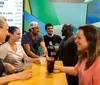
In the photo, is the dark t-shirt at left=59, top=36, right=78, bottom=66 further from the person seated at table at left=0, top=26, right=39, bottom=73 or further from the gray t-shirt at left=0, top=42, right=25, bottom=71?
the gray t-shirt at left=0, top=42, right=25, bottom=71

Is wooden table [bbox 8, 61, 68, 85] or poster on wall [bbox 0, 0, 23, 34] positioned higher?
poster on wall [bbox 0, 0, 23, 34]

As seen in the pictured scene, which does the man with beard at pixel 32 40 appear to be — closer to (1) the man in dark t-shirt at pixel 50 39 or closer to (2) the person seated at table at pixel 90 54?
(1) the man in dark t-shirt at pixel 50 39

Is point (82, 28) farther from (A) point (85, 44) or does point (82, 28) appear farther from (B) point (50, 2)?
(B) point (50, 2)

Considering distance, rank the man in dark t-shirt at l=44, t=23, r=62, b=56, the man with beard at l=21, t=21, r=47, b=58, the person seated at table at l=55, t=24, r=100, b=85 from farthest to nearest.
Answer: the man in dark t-shirt at l=44, t=23, r=62, b=56 < the man with beard at l=21, t=21, r=47, b=58 < the person seated at table at l=55, t=24, r=100, b=85

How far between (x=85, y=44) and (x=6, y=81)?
2.65ft

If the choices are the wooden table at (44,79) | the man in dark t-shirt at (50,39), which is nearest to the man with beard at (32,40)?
the man in dark t-shirt at (50,39)

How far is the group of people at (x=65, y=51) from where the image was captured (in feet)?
6.31

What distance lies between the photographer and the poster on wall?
535 cm

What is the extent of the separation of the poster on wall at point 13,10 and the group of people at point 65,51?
0.89m

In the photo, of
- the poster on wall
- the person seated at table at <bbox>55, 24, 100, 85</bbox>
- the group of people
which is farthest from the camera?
the poster on wall

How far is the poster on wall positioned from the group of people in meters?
0.89

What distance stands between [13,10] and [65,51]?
235 cm

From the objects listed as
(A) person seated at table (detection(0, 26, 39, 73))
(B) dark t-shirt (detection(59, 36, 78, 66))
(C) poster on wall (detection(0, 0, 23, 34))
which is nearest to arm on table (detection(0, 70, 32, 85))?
(A) person seated at table (detection(0, 26, 39, 73))

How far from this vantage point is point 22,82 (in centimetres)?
199
